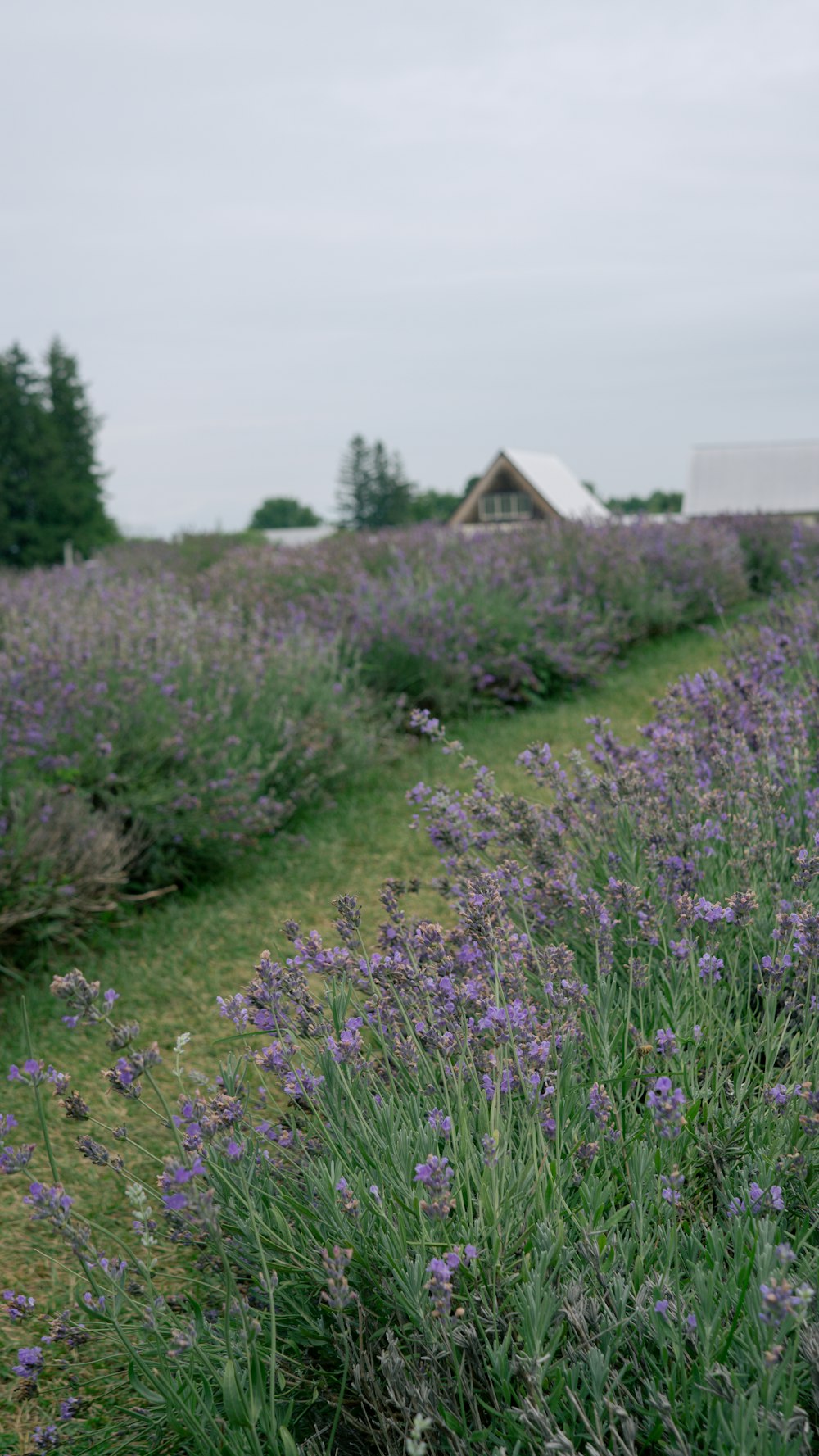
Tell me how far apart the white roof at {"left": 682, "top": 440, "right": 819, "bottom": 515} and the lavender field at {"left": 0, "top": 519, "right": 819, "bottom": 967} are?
31.2 metres

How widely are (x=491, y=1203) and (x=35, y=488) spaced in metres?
37.7

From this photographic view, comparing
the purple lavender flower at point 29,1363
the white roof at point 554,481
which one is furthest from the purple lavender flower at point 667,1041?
the white roof at point 554,481

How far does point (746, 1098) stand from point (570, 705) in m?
5.65

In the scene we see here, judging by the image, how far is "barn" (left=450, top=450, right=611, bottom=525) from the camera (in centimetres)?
4066

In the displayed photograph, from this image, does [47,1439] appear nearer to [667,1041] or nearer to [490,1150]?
[490,1150]

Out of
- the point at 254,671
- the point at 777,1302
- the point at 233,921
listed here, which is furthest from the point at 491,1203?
the point at 254,671

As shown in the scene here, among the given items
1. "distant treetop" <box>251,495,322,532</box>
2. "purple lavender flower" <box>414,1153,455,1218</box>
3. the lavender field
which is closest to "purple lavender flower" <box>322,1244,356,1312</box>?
"purple lavender flower" <box>414,1153,455,1218</box>

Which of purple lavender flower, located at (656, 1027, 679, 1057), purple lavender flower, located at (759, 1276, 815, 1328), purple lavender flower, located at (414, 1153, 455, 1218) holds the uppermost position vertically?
purple lavender flower, located at (656, 1027, 679, 1057)

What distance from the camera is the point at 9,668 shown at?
5059 millimetres

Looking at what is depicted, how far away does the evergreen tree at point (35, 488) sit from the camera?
35812 mm

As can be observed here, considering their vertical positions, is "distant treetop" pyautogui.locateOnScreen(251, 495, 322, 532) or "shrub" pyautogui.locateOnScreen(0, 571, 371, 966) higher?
"distant treetop" pyautogui.locateOnScreen(251, 495, 322, 532)

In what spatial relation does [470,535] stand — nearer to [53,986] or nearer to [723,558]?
[723,558]

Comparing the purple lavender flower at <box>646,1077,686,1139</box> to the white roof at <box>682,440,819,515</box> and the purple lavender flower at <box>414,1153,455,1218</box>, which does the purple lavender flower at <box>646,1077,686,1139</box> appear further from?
the white roof at <box>682,440,819,515</box>

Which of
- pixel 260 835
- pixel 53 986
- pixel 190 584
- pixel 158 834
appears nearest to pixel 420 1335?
pixel 53 986
